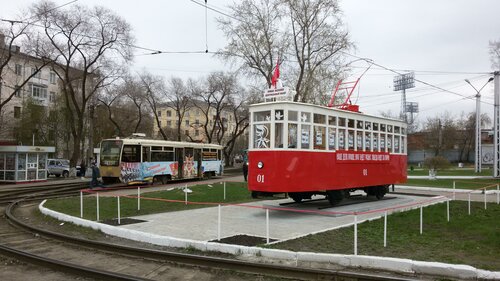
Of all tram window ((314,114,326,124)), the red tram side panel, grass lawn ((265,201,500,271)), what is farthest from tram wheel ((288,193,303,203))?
grass lawn ((265,201,500,271))

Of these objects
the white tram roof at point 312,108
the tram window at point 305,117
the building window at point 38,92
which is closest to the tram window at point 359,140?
the white tram roof at point 312,108

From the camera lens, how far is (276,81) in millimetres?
14680

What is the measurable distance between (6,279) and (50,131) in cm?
5202

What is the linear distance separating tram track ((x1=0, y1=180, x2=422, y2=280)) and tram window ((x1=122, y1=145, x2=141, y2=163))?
636 inches

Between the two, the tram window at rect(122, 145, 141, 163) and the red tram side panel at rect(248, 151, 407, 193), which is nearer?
the red tram side panel at rect(248, 151, 407, 193)

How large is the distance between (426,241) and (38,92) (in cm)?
6048

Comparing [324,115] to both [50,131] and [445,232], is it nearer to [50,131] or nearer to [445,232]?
[445,232]

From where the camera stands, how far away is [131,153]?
87.2 feet

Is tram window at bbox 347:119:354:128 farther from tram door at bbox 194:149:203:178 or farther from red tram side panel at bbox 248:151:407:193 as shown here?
tram door at bbox 194:149:203:178

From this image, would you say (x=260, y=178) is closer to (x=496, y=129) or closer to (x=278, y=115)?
(x=278, y=115)

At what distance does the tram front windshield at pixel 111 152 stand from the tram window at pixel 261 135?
14922 millimetres

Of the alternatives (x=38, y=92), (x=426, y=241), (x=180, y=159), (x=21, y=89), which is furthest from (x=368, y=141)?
(x=38, y=92)

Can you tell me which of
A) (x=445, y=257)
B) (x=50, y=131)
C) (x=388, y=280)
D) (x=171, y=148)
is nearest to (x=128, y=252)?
(x=388, y=280)

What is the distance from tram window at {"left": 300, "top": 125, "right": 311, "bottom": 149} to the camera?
1340 centimetres
